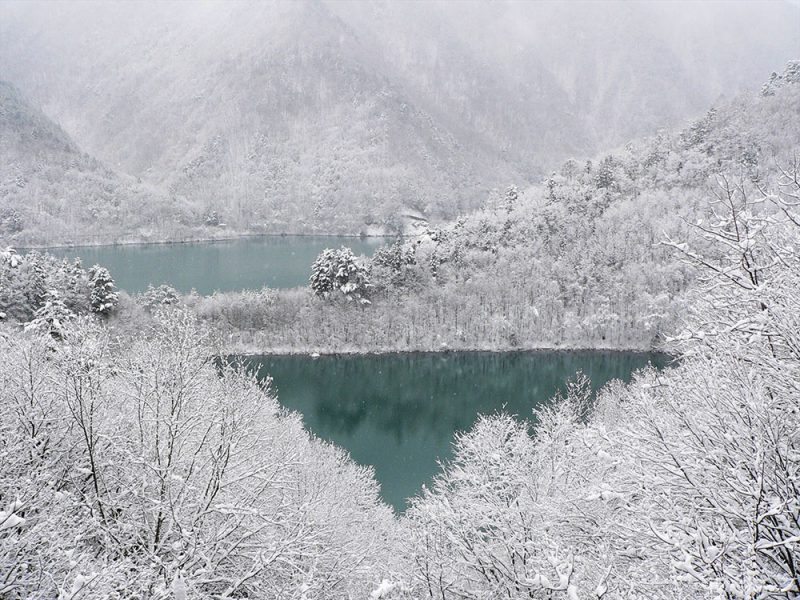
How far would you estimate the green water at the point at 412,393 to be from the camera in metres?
44.1

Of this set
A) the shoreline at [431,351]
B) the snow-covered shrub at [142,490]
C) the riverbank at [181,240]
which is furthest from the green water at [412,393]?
the riverbank at [181,240]

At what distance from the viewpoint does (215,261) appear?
132m

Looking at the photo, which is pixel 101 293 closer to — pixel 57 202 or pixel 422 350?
pixel 422 350

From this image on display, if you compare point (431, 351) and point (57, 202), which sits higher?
point (57, 202)

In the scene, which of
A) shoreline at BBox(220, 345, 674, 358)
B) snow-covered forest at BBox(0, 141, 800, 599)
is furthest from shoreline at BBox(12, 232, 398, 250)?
snow-covered forest at BBox(0, 141, 800, 599)

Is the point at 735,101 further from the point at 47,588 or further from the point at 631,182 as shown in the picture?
the point at 47,588

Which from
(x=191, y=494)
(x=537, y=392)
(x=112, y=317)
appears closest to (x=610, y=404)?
(x=537, y=392)

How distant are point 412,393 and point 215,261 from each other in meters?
89.8

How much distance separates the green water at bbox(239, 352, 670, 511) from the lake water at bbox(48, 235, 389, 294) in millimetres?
39826

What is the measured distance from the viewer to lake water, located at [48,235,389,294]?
10138 cm

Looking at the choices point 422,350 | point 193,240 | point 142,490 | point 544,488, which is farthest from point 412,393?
point 193,240

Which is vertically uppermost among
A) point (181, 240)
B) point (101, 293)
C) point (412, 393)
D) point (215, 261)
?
point (181, 240)

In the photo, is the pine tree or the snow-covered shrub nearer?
the snow-covered shrub

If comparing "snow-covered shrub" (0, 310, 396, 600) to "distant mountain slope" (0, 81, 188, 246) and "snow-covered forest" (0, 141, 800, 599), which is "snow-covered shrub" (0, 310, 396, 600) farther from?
"distant mountain slope" (0, 81, 188, 246)
